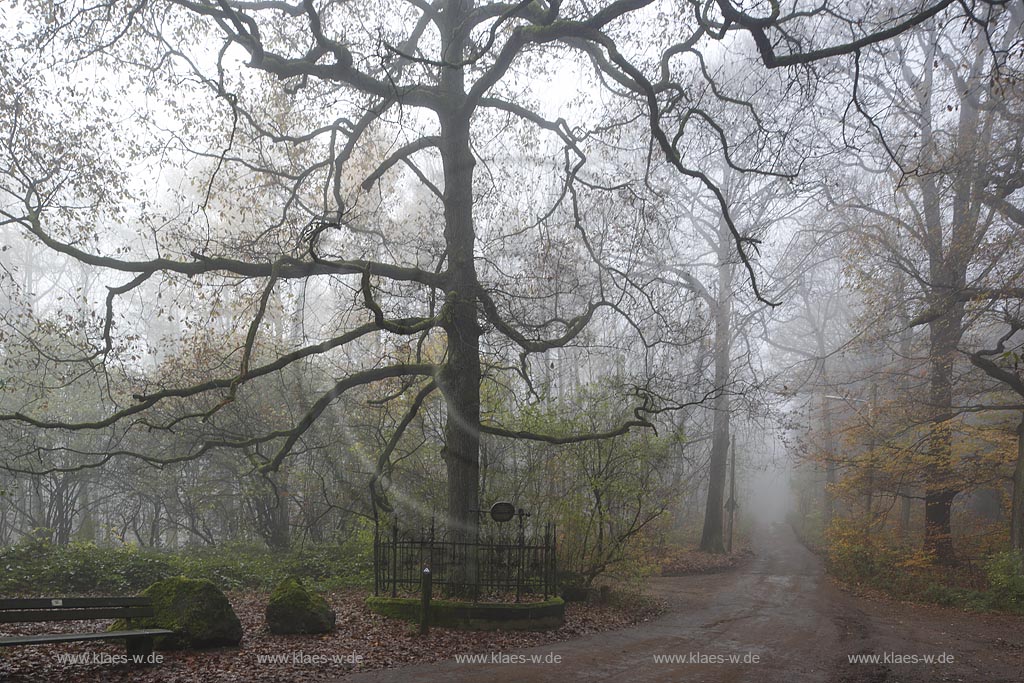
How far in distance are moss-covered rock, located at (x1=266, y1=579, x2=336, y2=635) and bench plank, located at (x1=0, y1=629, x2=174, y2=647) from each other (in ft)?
6.29

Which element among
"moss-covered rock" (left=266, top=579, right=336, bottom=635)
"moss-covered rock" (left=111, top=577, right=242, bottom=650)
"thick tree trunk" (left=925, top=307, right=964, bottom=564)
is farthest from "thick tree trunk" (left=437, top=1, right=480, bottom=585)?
"thick tree trunk" (left=925, top=307, right=964, bottom=564)

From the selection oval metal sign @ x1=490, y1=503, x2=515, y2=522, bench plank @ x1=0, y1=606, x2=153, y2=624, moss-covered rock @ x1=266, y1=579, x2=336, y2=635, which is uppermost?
oval metal sign @ x1=490, y1=503, x2=515, y2=522

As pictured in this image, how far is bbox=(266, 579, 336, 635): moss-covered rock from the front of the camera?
365 inches

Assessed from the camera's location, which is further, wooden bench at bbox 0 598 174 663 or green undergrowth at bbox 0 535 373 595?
green undergrowth at bbox 0 535 373 595

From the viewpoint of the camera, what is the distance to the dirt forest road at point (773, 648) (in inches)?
324

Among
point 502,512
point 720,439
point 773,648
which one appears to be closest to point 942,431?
point 720,439

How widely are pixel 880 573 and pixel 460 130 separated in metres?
17.2

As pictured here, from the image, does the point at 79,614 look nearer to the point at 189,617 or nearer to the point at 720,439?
the point at 189,617

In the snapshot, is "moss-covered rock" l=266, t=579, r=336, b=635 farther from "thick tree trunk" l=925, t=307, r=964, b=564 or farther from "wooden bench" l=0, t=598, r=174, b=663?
"thick tree trunk" l=925, t=307, r=964, b=564

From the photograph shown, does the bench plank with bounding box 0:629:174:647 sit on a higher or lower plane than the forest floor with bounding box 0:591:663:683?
higher

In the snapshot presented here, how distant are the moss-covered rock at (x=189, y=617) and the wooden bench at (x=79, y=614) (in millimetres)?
297

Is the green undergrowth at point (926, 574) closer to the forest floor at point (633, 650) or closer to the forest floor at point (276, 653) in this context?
the forest floor at point (633, 650)

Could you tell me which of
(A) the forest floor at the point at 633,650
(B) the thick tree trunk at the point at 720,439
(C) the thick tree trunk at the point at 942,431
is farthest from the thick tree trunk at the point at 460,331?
(B) the thick tree trunk at the point at 720,439

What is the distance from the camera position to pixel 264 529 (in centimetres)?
1958
